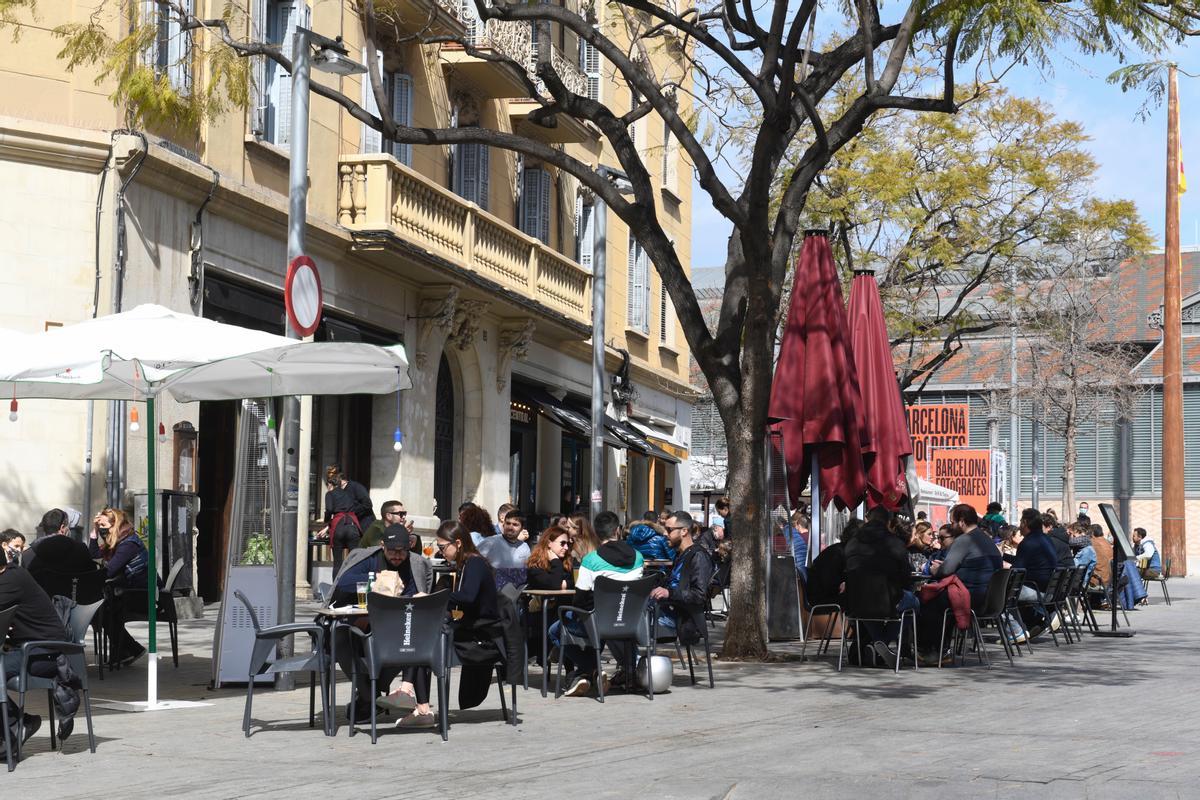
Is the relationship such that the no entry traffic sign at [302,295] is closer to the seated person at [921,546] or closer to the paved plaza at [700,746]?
the paved plaza at [700,746]

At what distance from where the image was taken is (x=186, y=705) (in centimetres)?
1170

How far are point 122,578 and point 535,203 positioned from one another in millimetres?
17455

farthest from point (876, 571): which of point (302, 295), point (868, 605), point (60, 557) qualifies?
point (60, 557)

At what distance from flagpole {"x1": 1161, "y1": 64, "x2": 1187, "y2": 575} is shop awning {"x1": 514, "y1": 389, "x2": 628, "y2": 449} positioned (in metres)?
16.5

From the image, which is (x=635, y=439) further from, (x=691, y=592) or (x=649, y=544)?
(x=691, y=592)

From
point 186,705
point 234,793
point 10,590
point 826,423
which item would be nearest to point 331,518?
point 826,423

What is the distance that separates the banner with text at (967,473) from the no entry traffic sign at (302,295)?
20.7 meters

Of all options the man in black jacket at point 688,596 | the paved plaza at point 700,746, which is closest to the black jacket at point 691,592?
the man in black jacket at point 688,596

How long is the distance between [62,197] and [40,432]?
2504mm

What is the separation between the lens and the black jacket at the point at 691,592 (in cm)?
1355

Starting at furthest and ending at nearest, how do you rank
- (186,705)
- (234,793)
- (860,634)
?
1. (860,634)
2. (186,705)
3. (234,793)

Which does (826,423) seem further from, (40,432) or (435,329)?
(435,329)

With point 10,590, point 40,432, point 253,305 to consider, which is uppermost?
point 253,305

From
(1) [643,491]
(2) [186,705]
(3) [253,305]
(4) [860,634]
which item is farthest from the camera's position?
(1) [643,491]
